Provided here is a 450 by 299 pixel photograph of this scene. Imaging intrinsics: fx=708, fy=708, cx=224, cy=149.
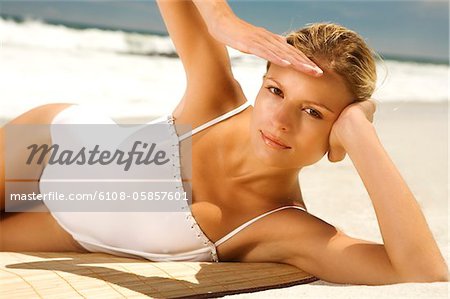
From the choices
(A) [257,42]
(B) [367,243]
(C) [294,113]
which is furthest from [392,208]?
(A) [257,42]

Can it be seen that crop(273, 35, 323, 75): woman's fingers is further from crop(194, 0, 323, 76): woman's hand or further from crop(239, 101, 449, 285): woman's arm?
crop(239, 101, 449, 285): woman's arm

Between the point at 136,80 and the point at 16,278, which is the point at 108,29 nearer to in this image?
the point at 136,80

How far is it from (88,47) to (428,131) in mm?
9053

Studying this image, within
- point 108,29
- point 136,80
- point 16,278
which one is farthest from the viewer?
point 108,29

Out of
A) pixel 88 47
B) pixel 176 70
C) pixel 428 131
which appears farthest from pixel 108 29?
pixel 428 131

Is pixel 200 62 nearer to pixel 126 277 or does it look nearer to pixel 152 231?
pixel 152 231

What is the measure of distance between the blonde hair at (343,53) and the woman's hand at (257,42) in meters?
0.06

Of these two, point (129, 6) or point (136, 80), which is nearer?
point (136, 80)

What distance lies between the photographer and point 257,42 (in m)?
2.19

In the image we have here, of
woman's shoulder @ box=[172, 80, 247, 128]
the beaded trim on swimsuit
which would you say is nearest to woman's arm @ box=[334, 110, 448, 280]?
woman's shoulder @ box=[172, 80, 247, 128]

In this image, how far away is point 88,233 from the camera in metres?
2.67

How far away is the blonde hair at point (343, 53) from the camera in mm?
2297

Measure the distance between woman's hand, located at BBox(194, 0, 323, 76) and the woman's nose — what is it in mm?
127

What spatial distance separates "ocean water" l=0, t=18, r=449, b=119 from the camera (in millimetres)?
8516
